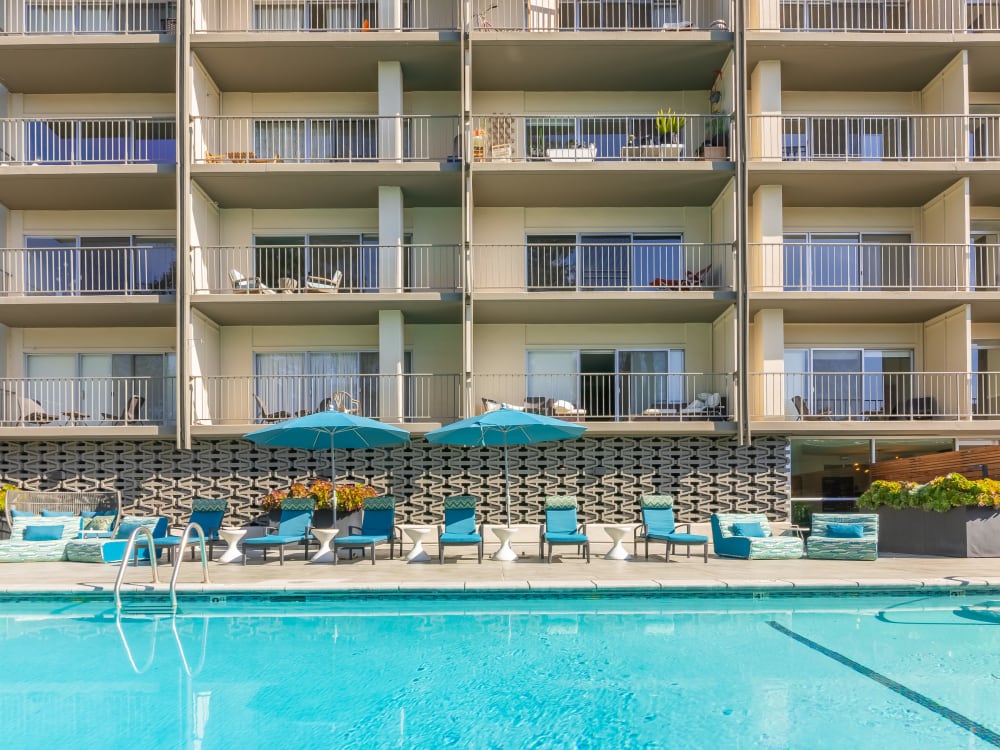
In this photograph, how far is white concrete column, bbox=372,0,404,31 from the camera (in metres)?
17.8

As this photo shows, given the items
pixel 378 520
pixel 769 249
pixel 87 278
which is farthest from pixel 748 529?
pixel 87 278

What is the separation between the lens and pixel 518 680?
22.9 feet

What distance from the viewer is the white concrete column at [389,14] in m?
17.8

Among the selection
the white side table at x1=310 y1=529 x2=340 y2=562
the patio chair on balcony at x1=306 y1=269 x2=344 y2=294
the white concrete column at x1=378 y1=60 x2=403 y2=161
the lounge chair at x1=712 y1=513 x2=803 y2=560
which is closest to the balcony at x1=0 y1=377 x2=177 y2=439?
the patio chair on balcony at x1=306 y1=269 x2=344 y2=294

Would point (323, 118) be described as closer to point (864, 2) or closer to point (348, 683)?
point (864, 2)

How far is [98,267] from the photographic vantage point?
1850 cm

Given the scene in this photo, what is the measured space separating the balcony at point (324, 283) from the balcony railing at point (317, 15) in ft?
16.3

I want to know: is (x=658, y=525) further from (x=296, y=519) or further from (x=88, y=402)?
(x=88, y=402)

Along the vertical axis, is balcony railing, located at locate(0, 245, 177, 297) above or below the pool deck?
above

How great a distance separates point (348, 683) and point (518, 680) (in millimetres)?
1416

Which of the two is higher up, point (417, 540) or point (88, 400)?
point (88, 400)

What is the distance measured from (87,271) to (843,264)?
16.9 metres

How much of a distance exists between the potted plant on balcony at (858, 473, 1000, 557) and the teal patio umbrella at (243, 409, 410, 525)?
856 cm

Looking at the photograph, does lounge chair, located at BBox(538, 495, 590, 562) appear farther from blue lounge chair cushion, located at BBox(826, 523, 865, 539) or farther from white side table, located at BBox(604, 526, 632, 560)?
blue lounge chair cushion, located at BBox(826, 523, 865, 539)
